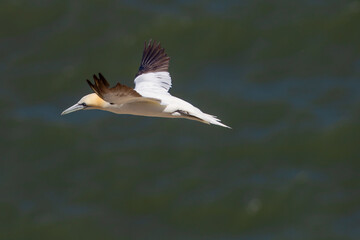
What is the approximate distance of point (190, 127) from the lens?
23.4m

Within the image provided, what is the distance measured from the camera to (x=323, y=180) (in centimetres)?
2230

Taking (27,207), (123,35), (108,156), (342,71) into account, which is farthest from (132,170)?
(342,71)

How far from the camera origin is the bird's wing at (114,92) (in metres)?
11.4

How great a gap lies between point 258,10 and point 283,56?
1936 mm

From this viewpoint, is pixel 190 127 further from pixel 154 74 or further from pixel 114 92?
pixel 114 92

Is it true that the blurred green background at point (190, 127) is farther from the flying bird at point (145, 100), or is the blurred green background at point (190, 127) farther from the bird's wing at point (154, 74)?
the flying bird at point (145, 100)

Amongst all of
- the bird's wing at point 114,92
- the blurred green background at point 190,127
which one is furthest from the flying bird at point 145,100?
the blurred green background at point 190,127

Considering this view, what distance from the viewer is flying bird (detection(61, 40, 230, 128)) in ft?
38.3

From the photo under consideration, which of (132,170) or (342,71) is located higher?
(342,71)

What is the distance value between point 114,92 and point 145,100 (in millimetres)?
1045

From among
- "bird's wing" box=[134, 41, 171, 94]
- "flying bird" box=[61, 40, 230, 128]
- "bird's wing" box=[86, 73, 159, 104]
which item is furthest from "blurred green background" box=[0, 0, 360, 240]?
"bird's wing" box=[86, 73, 159, 104]

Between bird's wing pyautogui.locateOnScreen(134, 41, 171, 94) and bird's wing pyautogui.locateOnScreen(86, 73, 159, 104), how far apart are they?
183cm

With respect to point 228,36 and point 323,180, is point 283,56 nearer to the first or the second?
point 228,36

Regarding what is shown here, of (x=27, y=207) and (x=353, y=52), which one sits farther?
(x=353, y=52)
